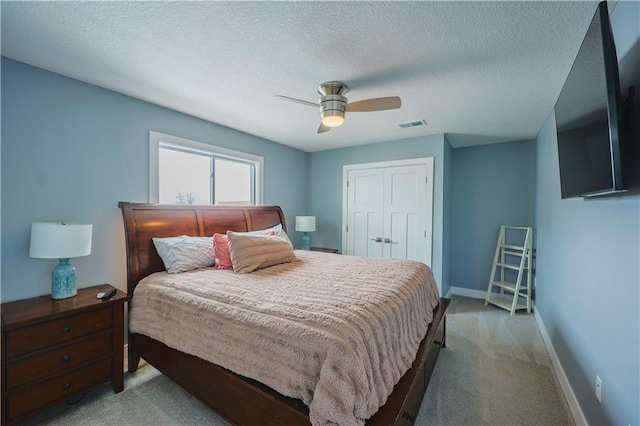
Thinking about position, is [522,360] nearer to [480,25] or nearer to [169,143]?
[480,25]

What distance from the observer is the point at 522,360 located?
2.60 metres

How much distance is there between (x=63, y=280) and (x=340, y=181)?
149 inches

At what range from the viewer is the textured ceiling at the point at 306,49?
5.01 ft

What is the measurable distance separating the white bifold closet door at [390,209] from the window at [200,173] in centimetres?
164

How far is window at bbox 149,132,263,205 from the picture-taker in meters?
2.98

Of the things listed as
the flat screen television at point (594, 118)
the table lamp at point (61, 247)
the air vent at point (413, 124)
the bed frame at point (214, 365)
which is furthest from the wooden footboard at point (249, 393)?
the air vent at point (413, 124)

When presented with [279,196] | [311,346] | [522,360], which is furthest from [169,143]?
[522,360]

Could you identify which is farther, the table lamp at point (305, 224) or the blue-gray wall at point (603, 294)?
the table lamp at point (305, 224)

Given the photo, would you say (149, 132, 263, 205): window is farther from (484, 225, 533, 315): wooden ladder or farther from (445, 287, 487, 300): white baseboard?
(484, 225, 533, 315): wooden ladder

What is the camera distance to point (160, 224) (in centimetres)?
274

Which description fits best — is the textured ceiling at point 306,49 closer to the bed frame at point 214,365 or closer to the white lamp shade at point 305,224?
the bed frame at point 214,365

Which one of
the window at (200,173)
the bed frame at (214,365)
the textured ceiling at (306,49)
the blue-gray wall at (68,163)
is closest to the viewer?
the bed frame at (214,365)

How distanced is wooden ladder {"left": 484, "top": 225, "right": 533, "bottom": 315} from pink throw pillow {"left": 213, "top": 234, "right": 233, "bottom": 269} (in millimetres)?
3846

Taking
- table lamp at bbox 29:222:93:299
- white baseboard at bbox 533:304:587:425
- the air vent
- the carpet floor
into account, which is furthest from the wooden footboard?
the air vent
